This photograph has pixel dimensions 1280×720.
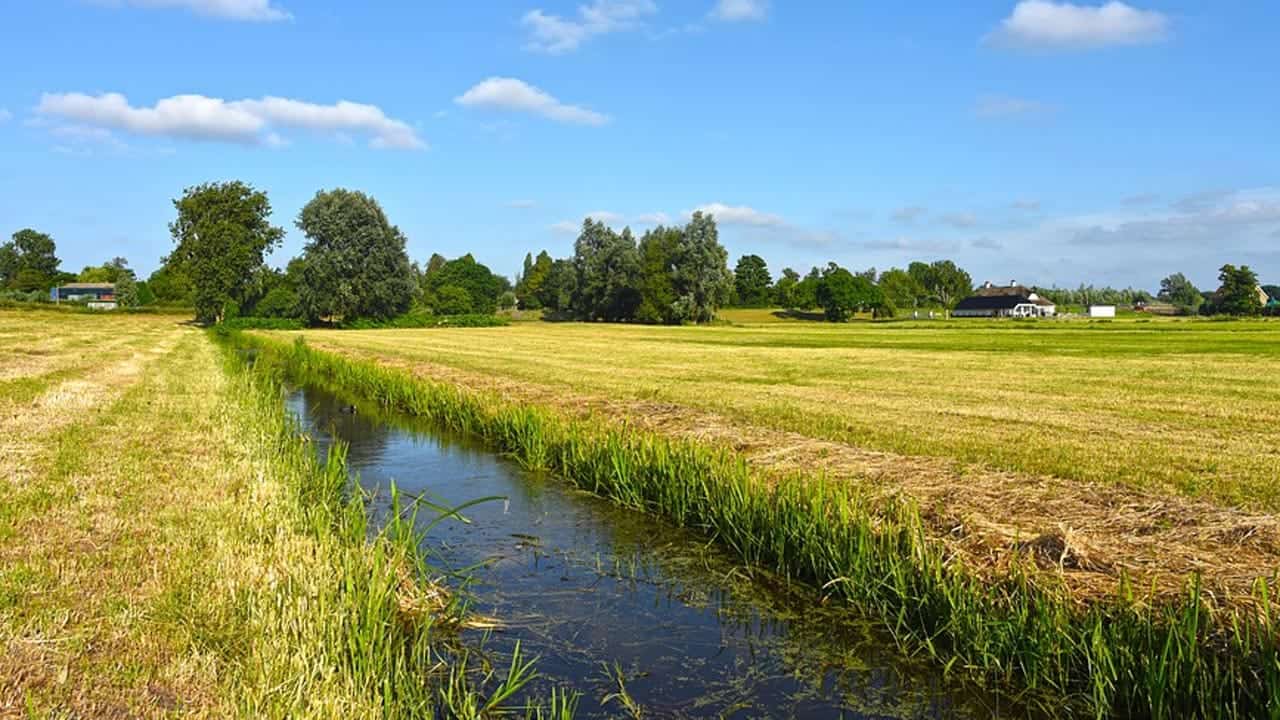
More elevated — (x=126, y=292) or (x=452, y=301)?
(x=126, y=292)

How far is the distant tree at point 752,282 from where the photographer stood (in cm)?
14130

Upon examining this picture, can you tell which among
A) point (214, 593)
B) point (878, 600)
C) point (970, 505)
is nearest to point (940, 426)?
point (970, 505)

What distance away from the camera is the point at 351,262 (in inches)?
3012

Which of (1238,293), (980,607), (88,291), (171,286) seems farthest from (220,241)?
(1238,293)

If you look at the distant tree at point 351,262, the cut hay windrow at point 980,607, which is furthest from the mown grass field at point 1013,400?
the distant tree at point 351,262

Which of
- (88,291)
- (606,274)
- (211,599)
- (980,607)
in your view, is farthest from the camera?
(88,291)

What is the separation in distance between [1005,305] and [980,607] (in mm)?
151889

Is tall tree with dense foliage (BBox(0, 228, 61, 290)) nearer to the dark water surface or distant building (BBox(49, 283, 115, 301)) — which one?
distant building (BBox(49, 283, 115, 301))

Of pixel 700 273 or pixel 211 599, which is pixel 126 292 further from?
pixel 211 599

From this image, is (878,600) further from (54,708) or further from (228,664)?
(54,708)

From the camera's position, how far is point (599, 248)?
101250 millimetres

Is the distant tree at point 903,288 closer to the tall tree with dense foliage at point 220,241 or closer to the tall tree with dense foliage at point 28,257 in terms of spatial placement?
the tall tree with dense foliage at point 220,241

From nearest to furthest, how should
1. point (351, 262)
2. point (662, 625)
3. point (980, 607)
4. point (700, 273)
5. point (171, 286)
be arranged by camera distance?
1. point (980, 607)
2. point (662, 625)
3. point (351, 262)
4. point (700, 273)
5. point (171, 286)

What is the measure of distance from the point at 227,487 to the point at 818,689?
6.21m
